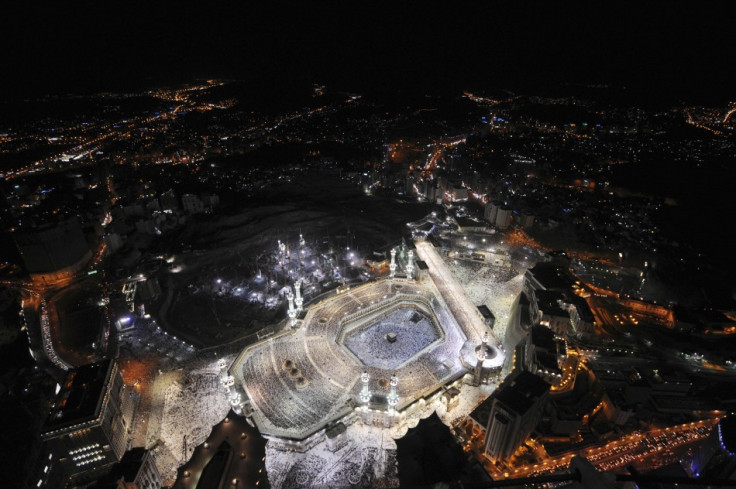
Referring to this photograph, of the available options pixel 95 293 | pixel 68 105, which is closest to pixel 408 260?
pixel 95 293

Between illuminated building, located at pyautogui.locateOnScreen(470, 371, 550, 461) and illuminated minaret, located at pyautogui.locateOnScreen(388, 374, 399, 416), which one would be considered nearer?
illuminated building, located at pyautogui.locateOnScreen(470, 371, 550, 461)

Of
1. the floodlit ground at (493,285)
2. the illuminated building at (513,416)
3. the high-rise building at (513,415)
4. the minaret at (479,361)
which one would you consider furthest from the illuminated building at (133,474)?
the floodlit ground at (493,285)

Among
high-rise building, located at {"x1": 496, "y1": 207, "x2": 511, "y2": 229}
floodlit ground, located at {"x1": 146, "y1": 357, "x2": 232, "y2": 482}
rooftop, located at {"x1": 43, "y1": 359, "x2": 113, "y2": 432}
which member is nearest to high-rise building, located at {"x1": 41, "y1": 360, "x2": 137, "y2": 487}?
rooftop, located at {"x1": 43, "y1": 359, "x2": 113, "y2": 432}

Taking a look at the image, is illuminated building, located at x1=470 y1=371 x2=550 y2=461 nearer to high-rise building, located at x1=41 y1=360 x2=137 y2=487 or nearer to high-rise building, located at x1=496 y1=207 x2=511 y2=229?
high-rise building, located at x1=41 y1=360 x2=137 y2=487

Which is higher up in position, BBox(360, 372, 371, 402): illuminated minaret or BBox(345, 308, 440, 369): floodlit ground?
BBox(360, 372, 371, 402): illuminated minaret

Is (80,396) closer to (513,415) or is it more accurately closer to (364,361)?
(364,361)

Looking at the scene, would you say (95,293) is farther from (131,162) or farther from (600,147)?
(600,147)
